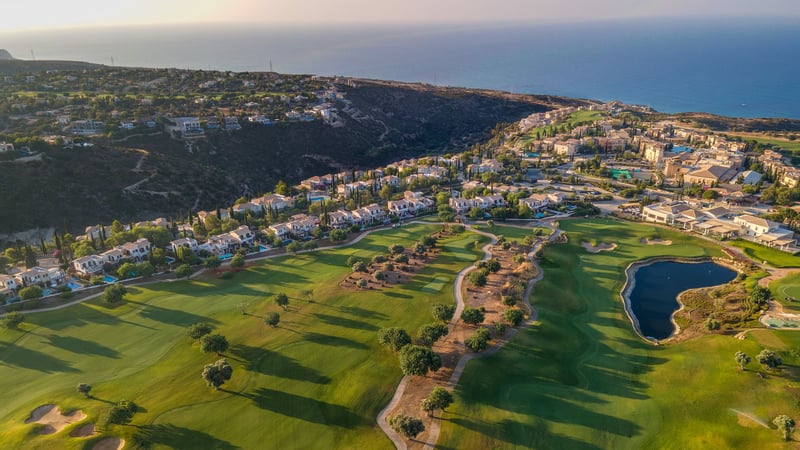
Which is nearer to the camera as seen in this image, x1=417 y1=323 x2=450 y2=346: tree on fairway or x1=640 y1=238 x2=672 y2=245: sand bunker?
x1=417 y1=323 x2=450 y2=346: tree on fairway

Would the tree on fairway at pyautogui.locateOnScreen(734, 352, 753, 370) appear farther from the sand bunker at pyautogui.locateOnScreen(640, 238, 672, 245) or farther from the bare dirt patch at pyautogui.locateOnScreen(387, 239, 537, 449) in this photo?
the sand bunker at pyautogui.locateOnScreen(640, 238, 672, 245)

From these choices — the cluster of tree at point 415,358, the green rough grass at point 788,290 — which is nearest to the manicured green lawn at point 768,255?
the green rough grass at point 788,290

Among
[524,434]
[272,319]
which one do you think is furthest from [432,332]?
[272,319]

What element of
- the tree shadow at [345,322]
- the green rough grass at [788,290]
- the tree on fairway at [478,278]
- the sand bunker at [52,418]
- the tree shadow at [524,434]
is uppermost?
the tree on fairway at [478,278]

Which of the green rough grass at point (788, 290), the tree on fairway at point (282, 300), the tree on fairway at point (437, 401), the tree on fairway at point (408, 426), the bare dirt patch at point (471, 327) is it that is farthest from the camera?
the tree on fairway at point (282, 300)

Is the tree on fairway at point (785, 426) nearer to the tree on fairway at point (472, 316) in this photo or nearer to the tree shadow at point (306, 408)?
the tree on fairway at point (472, 316)

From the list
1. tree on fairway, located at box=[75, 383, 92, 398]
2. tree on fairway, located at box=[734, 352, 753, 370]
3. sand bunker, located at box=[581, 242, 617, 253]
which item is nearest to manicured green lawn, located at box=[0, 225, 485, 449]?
tree on fairway, located at box=[75, 383, 92, 398]

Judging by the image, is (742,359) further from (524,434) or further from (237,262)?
(237,262)
